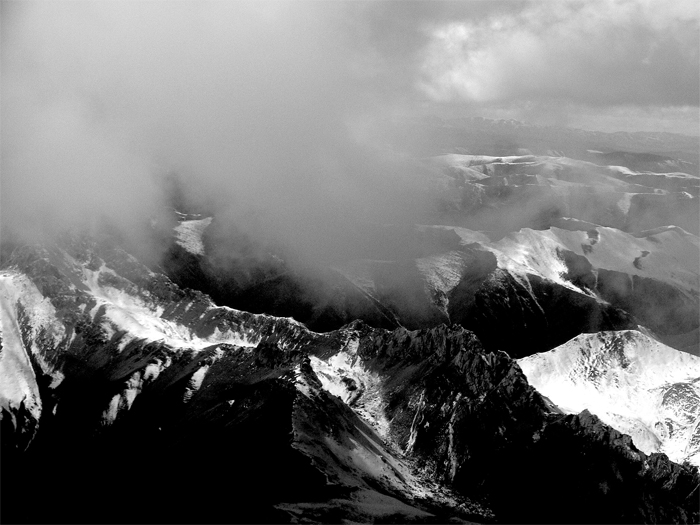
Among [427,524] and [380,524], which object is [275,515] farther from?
[427,524]

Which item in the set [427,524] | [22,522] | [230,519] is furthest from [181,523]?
[427,524]

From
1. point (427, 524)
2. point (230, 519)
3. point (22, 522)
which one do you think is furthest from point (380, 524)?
point (22, 522)

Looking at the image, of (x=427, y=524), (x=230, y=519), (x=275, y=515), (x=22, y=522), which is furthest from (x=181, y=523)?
(x=427, y=524)

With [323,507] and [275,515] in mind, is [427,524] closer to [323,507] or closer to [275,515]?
[323,507]

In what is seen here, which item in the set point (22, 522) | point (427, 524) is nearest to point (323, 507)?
point (427, 524)

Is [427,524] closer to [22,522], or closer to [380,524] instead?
[380,524]

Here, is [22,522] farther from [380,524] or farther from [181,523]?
[380,524]
